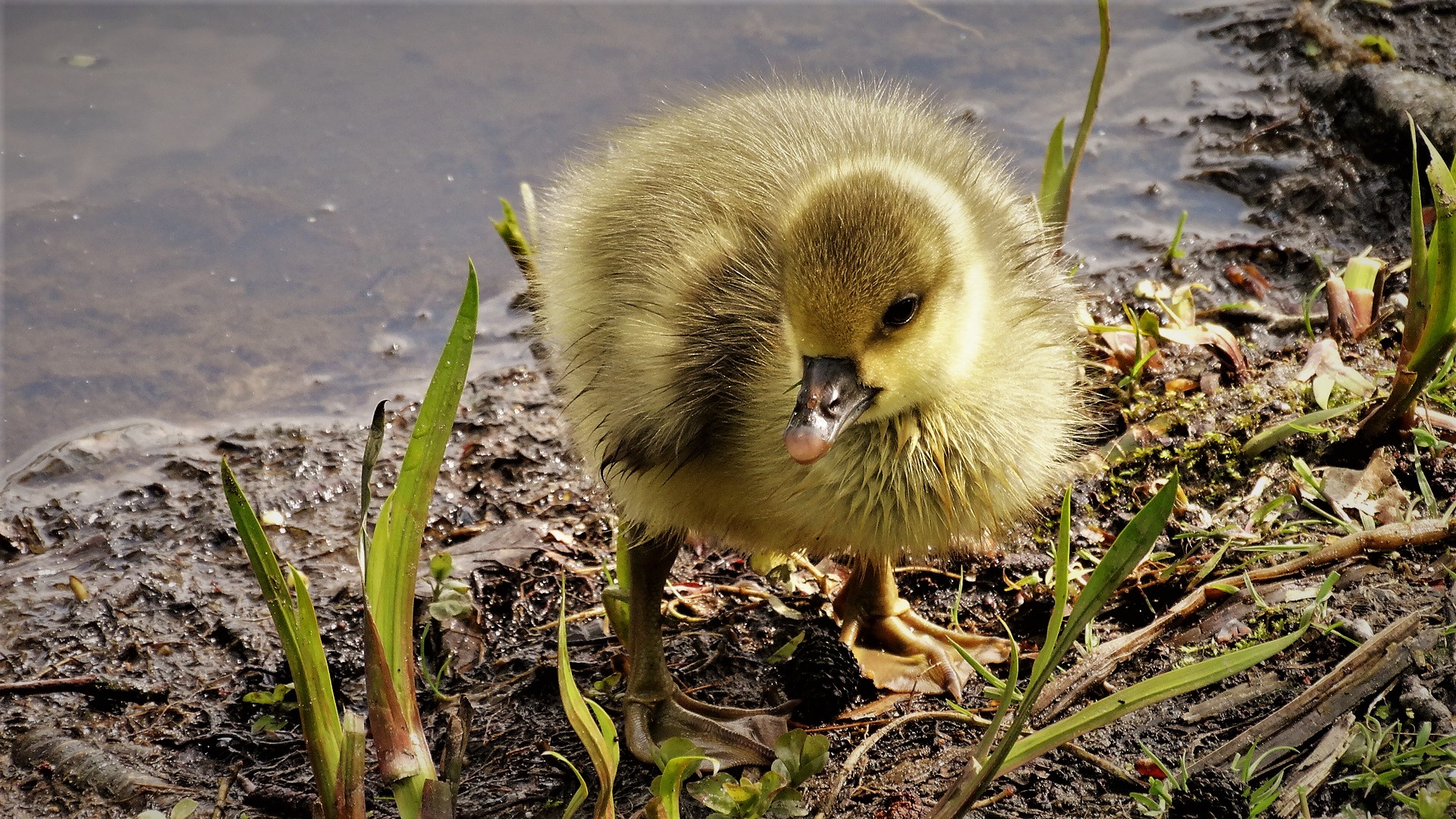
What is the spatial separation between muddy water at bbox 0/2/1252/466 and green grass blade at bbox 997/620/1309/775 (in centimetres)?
201

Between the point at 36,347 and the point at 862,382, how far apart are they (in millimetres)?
3132

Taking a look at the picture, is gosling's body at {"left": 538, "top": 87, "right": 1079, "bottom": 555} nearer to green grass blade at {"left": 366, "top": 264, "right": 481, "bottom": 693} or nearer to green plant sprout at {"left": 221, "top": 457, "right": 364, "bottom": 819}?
green grass blade at {"left": 366, "top": 264, "right": 481, "bottom": 693}

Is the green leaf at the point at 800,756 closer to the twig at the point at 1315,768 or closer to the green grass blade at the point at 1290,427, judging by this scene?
the twig at the point at 1315,768

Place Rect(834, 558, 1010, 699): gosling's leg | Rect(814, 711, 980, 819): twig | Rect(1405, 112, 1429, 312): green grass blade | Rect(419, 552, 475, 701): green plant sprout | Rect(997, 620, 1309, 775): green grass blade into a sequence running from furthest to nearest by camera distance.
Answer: Rect(419, 552, 475, 701): green plant sprout < Rect(834, 558, 1010, 699): gosling's leg < Rect(1405, 112, 1429, 312): green grass blade < Rect(814, 711, 980, 819): twig < Rect(997, 620, 1309, 775): green grass blade

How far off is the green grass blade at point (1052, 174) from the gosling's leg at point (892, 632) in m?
1.23

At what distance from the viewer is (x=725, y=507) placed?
2.54 m

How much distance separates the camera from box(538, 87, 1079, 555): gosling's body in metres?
2.36

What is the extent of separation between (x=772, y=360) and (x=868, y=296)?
27 centimetres

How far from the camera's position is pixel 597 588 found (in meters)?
3.23

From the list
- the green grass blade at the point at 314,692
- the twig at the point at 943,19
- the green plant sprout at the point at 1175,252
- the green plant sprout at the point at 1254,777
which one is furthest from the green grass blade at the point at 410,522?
the twig at the point at 943,19

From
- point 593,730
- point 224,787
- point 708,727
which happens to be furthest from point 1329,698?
point 224,787

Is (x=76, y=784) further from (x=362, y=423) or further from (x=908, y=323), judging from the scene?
(x=908, y=323)

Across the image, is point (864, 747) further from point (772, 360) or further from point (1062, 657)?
point (772, 360)

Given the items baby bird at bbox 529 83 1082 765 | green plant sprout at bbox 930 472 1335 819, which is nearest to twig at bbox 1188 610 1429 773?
green plant sprout at bbox 930 472 1335 819
